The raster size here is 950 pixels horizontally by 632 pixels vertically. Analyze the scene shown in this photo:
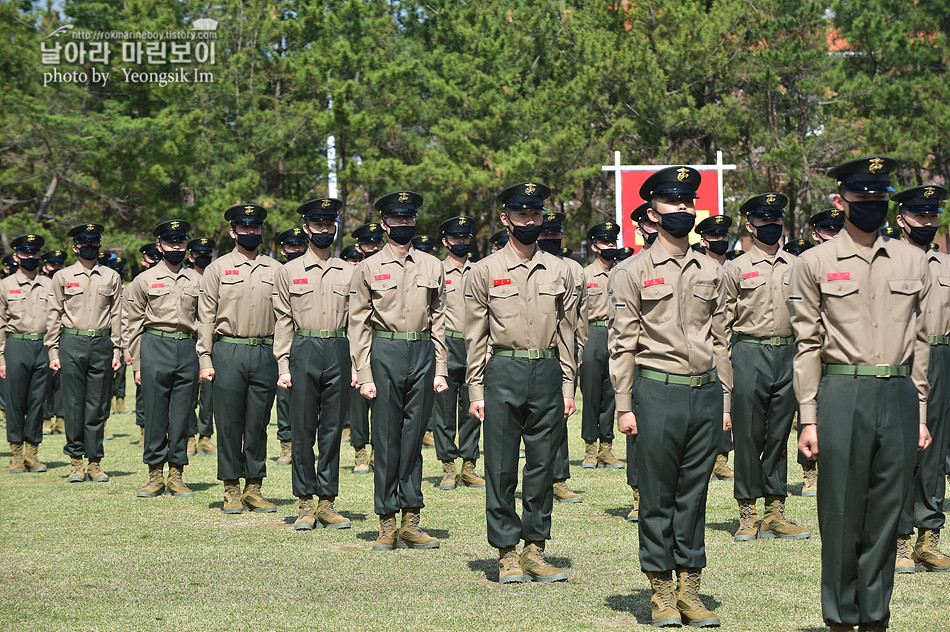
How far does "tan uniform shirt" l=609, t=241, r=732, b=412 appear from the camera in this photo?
7113mm

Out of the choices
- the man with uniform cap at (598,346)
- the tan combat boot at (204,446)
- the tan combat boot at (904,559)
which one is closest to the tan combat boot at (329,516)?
the man with uniform cap at (598,346)

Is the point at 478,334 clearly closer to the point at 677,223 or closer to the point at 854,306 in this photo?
the point at 677,223

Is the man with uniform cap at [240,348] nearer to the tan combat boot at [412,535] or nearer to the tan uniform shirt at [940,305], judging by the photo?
the tan combat boot at [412,535]

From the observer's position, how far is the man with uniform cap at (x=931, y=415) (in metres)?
8.59


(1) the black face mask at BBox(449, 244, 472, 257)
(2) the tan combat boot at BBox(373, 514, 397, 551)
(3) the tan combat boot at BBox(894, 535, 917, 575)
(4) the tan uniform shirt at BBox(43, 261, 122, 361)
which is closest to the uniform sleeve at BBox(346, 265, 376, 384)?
(2) the tan combat boot at BBox(373, 514, 397, 551)

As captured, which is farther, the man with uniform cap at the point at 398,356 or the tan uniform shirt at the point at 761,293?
the tan uniform shirt at the point at 761,293

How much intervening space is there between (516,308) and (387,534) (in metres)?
2.56

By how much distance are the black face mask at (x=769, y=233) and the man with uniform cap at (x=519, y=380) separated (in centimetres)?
244

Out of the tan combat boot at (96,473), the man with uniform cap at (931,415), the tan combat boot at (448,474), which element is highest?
the man with uniform cap at (931,415)

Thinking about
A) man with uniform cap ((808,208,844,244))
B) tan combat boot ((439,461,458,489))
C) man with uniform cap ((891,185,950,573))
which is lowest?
tan combat boot ((439,461,458,489))

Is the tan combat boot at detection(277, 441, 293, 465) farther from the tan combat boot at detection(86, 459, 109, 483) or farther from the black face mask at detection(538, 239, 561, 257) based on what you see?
the black face mask at detection(538, 239, 561, 257)

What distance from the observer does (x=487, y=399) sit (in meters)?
8.41

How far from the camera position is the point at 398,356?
938cm

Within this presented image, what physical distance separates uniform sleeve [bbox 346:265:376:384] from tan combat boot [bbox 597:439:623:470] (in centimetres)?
577
